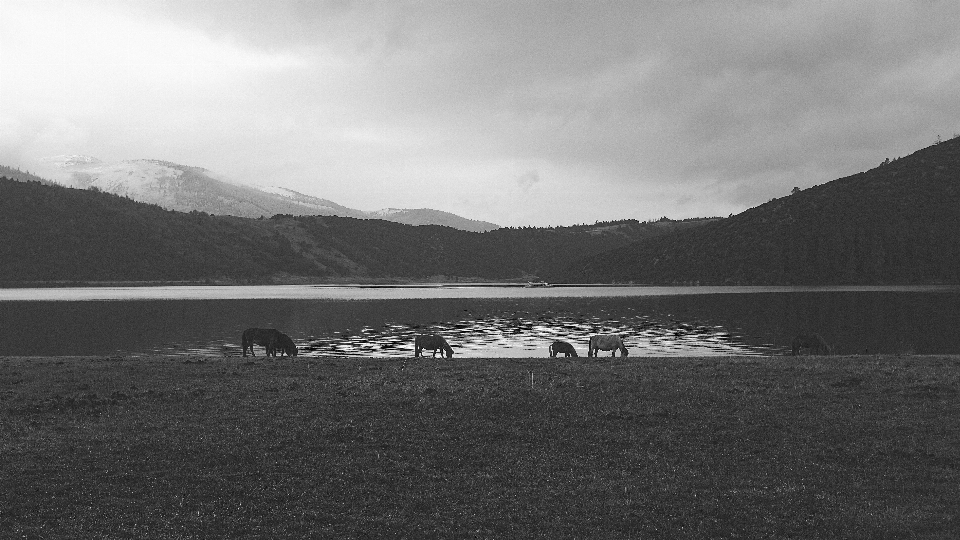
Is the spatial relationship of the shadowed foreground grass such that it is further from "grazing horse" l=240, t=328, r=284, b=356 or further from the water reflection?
the water reflection

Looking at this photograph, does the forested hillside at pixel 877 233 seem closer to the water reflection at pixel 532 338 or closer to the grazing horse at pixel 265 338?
the water reflection at pixel 532 338

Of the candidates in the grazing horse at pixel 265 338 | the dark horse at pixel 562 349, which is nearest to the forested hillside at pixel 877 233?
the dark horse at pixel 562 349

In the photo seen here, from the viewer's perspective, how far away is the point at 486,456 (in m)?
15.8

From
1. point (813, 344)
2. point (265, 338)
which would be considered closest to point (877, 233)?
point (813, 344)

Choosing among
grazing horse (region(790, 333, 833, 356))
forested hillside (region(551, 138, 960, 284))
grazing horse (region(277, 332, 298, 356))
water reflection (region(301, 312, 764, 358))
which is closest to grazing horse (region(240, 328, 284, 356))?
grazing horse (region(277, 332, 298, 356))

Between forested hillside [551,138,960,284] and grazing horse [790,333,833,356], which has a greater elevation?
forested hillside [551,138,960,284]

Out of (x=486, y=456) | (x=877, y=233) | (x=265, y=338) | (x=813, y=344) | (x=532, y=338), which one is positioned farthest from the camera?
(x=877, y=233)

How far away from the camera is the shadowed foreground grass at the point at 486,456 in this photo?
11.8 m

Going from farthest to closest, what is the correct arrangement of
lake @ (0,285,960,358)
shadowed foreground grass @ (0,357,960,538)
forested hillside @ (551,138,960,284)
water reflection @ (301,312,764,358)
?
forested hillside @ (551,138,960,284) < lake @ (0,285,960,358) < water reflection @ (301,312,764,358) < shadowed foreground grass @ (0,357,960,538)

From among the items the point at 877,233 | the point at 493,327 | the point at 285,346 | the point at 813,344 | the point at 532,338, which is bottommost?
the point at 532,338

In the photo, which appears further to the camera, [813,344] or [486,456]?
[813,344]

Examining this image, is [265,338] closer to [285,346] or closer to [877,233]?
[285,346]

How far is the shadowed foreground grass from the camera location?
11.8 metres

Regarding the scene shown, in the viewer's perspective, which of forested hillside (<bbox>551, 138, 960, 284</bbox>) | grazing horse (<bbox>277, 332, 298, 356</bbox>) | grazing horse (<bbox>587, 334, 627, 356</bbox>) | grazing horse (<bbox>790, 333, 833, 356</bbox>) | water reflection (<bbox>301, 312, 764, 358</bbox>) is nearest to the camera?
grazing horse (<bbox>587, 334, 627, 356</bbox>)
